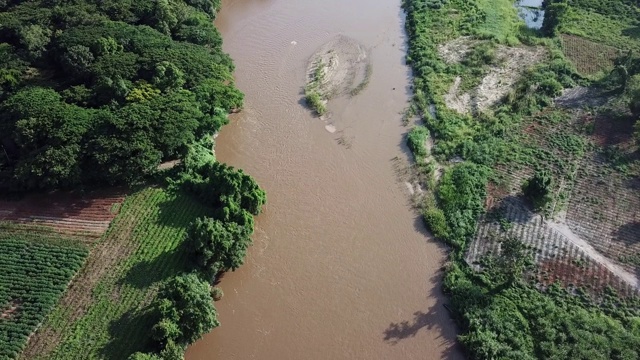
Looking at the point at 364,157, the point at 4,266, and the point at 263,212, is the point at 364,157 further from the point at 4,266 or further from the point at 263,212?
the point at 4,266

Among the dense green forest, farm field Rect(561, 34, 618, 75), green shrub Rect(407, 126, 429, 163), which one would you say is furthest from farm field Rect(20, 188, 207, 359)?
farm field Rect(561, 34, 618, 75)

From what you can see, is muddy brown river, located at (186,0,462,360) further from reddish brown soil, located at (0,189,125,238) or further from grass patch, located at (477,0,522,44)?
reddish brown soil, located at (0,189,125,238)

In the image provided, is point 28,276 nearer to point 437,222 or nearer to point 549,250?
point 437,222

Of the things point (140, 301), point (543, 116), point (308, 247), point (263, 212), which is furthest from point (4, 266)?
point (543, 116)

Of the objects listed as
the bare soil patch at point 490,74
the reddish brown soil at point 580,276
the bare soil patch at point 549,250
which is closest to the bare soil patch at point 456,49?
the bare soil patch at point 490,74

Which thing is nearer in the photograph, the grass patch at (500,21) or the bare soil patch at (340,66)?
the bare soil patch at (340,66)

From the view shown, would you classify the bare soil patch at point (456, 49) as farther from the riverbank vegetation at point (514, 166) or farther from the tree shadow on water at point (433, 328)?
the tree shadow on water at point (433, 328)
